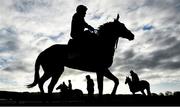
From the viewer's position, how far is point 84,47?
11.0 m

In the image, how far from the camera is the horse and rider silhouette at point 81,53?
10.9 metres

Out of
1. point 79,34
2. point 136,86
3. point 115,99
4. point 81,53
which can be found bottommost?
point 115,99

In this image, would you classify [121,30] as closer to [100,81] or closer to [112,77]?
[112,77]

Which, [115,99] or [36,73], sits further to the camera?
[36,73]

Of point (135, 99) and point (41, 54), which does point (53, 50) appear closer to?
point (41, 54)

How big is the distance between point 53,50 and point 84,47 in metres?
1.12

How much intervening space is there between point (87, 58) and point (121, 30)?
1.70 meters

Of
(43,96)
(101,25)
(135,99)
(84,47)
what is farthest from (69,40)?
(135,99)

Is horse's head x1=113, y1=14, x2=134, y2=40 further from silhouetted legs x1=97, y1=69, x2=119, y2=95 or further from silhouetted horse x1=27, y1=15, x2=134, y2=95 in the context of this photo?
silhouetted legs x1=97, y1=69, x2=119, y2=95

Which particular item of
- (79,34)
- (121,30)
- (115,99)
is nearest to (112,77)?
(115,99)

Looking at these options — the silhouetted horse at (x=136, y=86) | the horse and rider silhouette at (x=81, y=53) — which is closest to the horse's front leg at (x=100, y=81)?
the horse and rider silhouette at (x=81, y=53)

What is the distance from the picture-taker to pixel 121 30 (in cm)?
1163

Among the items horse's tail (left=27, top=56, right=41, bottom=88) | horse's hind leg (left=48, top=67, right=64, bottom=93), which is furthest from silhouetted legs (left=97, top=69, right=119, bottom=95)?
horse's tail (left=27, top=56, right=41, bottom=88)

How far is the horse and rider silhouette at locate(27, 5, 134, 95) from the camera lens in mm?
10914
